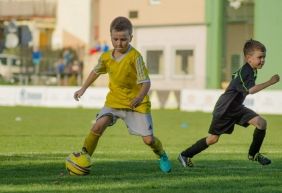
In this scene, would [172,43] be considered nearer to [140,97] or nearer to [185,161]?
[185,161]

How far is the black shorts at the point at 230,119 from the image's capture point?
11.6 m

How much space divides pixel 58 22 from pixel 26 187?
64.4 m

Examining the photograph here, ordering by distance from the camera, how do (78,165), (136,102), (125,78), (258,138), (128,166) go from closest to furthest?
(78,165) < (136,102) < (125,78) < (128,166) < (258,138)

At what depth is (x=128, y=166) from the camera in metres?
11.3

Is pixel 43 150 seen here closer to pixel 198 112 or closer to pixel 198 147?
pixel 198 147

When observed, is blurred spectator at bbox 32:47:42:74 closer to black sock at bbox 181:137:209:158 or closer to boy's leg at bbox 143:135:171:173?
black sock at bbox 181:137:209:158

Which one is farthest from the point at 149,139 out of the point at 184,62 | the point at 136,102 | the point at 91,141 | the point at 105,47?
the point at 184,62

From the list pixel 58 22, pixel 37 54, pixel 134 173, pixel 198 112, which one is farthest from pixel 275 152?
pixel 58 22

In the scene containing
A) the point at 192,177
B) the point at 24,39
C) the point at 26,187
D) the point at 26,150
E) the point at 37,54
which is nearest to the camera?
the point at 26,187

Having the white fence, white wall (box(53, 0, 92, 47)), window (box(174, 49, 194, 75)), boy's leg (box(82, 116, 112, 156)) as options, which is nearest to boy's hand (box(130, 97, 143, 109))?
boy's leg (box(82, 116, 112, 156))

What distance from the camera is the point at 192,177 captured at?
9.88 meters

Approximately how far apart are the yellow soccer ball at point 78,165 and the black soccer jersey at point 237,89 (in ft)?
6.79

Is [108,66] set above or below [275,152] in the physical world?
above

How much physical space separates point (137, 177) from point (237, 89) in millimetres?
2195
